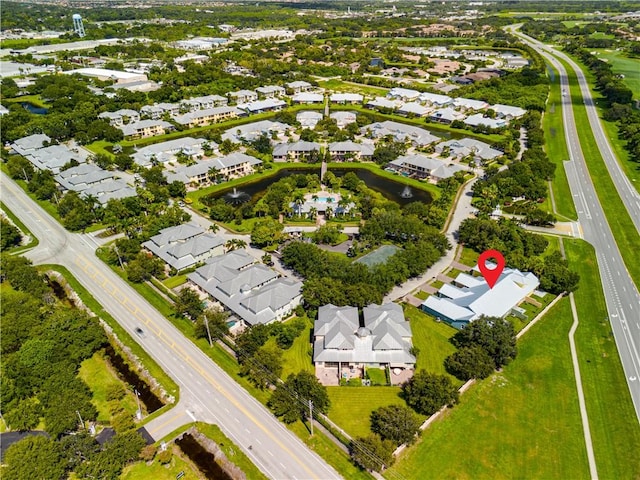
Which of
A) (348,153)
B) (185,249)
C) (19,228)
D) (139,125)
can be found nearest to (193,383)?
(185,249)

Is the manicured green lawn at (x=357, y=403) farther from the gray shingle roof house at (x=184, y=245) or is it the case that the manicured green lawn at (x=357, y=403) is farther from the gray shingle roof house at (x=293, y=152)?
the gray shingle roof house at (x=293, y=152)

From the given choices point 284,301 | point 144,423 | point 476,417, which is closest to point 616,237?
point 476,417

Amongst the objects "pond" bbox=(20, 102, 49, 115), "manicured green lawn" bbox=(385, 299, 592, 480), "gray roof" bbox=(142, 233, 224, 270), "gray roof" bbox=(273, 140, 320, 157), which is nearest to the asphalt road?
"gray roof" bbox=(142, 233, 224, 270)

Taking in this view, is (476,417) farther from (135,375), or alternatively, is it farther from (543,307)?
(135,375)

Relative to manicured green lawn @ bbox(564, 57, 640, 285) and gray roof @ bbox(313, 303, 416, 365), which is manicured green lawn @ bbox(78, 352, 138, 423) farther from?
manicured green lawn @ bbox(564, 57, 640, 285)

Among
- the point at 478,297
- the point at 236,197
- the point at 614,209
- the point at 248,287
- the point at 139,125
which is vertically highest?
the point at 478,297

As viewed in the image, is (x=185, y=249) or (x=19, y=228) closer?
(x=185, y=249)

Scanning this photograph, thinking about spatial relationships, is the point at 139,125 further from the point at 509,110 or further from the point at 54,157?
the point at 509,110
